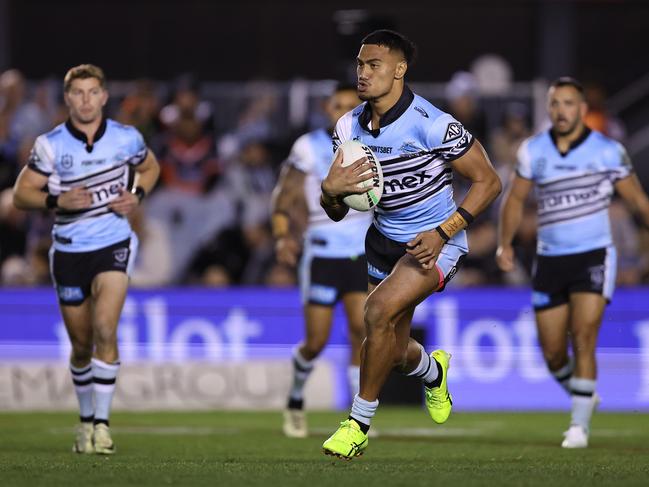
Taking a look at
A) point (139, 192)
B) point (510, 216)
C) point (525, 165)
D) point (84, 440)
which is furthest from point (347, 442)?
point (525, 165)

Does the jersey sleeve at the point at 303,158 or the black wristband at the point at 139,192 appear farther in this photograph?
the jersey sleeve at the point at 303,158

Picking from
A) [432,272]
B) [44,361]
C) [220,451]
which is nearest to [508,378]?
[44,361]

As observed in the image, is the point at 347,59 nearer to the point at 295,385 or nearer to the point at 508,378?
the point at 508,378

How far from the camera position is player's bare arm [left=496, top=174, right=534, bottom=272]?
1231 centimetres

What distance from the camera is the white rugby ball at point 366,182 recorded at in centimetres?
923

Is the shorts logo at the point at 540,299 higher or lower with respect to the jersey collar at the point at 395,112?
lower

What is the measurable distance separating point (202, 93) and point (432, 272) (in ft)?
39.5

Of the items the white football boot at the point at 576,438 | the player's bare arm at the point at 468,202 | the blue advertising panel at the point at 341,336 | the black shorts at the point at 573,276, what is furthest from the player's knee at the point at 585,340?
the blue advertising panel at the point at 341,336

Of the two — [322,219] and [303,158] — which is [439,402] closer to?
[322,219]

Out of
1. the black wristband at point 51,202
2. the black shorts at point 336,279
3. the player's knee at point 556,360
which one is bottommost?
the player's knee at point 556,360

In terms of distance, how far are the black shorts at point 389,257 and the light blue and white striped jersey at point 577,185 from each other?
2.64m

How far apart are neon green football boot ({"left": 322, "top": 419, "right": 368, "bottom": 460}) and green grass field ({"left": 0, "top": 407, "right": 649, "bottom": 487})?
12 centimetres

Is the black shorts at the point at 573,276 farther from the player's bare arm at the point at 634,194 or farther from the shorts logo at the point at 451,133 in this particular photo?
the shorts logo at the point at 451,133

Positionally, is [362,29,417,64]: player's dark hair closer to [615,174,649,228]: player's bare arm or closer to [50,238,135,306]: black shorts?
[50,238,135,306]: black shorts
